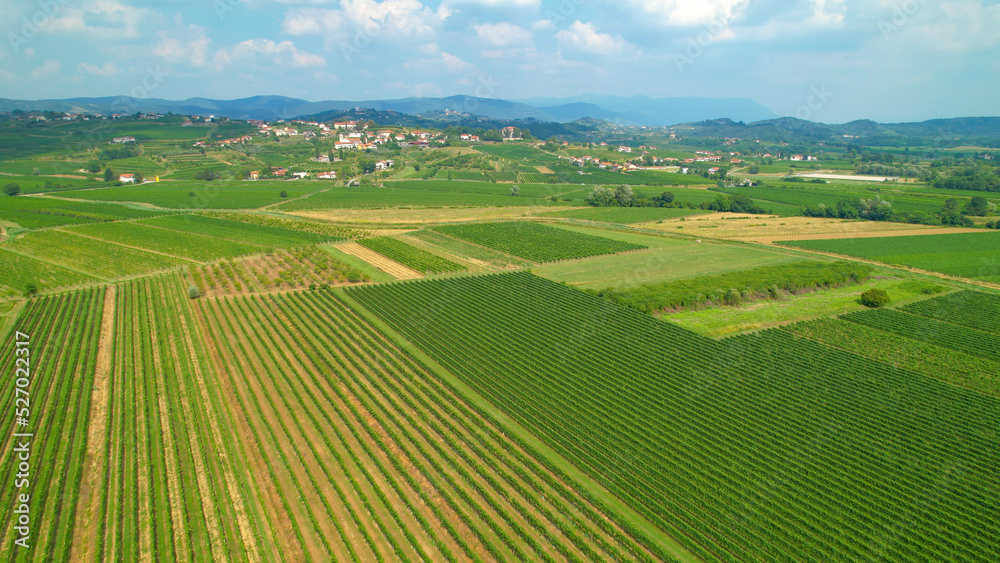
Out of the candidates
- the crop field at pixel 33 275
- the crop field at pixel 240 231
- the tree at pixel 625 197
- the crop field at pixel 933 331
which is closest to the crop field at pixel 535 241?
the crop field at pixel 240 231

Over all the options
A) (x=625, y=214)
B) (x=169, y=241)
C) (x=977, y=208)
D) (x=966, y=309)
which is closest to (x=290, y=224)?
(x=169, y=241)

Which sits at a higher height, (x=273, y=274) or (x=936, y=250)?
(x=936, y=250)

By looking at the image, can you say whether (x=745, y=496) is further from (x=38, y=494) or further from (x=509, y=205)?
(x=509, y=205)

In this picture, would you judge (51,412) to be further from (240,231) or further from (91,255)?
(240,231)

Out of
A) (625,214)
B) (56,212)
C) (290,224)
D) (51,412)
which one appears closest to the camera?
(51,412)

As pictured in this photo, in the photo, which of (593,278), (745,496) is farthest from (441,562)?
(593,278)

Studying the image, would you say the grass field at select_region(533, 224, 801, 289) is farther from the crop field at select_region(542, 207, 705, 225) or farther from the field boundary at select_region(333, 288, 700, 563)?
the field boundary at select_region(333, 288, 700, 563)
